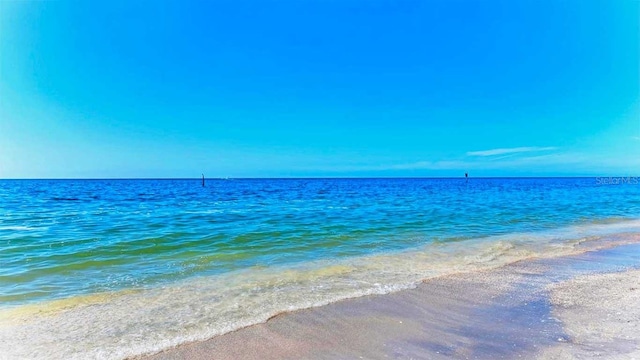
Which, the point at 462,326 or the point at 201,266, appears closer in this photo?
the point at 462,326

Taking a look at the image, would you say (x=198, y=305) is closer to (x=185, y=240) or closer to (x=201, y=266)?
(x=201, y=266)

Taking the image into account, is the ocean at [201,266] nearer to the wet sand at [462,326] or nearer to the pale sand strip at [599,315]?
the wet sand at [462,326]

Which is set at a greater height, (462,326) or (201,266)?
(462,326)

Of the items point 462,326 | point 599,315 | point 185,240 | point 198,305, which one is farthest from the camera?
point 185,240

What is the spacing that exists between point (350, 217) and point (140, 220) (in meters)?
9.68

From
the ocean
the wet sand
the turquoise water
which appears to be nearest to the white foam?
the ocean

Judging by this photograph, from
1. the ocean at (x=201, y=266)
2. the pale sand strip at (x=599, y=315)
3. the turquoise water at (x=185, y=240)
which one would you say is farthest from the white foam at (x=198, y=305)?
the pale sand strip at (x=599, y=315)

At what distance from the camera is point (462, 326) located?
16.3 ft

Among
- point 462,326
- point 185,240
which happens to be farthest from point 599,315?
point 185,240

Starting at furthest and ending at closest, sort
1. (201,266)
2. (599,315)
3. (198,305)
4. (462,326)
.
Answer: (201,266), (198,305), (599,315), (462,326)

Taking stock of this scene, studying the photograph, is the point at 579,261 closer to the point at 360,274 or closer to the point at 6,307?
the point at 360,274

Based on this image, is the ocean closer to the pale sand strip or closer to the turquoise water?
the turquoise water

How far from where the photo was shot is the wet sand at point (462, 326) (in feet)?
13.9

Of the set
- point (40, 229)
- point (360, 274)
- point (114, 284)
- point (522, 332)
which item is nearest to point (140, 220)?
point (40, 229)
